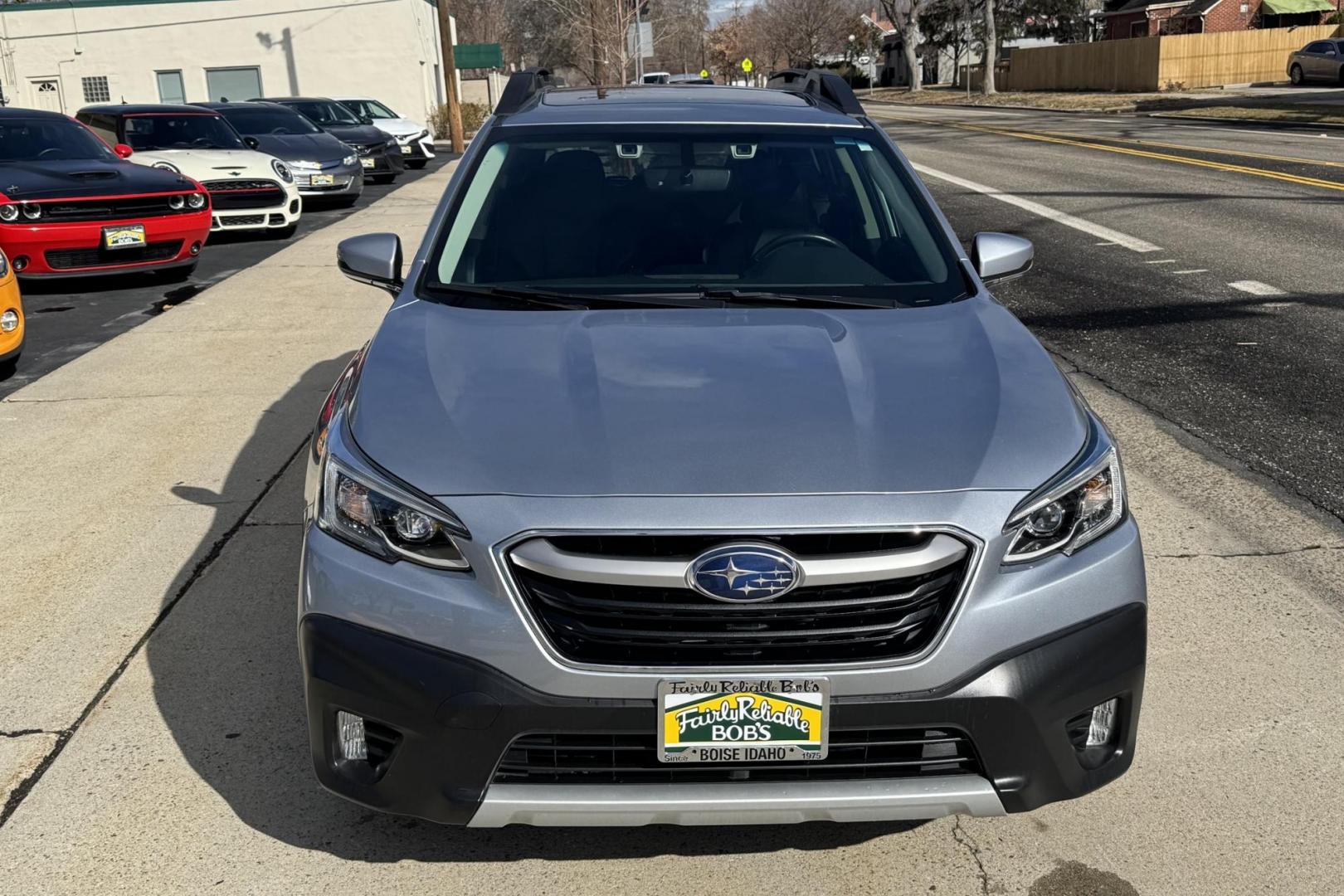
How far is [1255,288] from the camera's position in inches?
397

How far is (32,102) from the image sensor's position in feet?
144

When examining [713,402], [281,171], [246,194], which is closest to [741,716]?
[713,402]

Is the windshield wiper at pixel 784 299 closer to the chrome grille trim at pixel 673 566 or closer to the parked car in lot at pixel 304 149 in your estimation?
the chrome grille trim at pixel 673 566

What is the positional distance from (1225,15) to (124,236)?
74.4 meters

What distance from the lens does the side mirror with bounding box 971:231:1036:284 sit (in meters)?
4.23

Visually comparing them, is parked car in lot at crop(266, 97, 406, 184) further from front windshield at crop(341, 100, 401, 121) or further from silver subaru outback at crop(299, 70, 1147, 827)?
silver subaru outback at crop(299, 70, 1147, 827)

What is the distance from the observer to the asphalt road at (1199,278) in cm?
682

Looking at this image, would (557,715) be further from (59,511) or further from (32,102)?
(32,102)

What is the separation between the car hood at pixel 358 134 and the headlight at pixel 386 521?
2188cm

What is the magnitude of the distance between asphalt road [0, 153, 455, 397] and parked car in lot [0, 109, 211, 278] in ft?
0.92

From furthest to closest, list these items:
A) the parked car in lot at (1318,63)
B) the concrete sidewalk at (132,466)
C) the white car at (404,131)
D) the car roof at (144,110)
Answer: the parked car in lot at (1318,63) < the white car at (404,131) < the car roof at (144,110) < the concrete sidewalk at (132,466)

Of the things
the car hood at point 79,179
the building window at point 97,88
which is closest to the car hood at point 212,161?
the car hood at point 79,179

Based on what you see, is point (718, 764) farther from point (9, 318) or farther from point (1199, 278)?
point (1199, 278)

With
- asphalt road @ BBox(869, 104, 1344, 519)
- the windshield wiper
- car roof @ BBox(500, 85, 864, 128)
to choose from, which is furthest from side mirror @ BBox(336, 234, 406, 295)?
asphalt road @ BBox(869, 104, 1344, 519)
